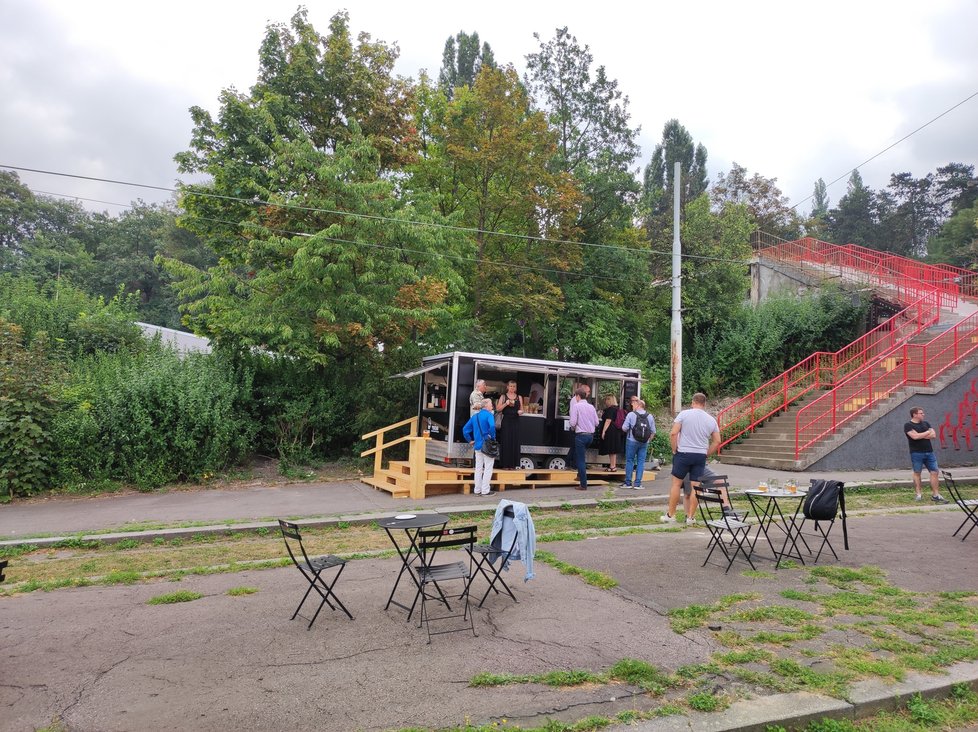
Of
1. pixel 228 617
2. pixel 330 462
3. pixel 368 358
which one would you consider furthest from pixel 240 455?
pixel 228 617

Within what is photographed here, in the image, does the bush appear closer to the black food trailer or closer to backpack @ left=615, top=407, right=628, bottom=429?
the black food trailer

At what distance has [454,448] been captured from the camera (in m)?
12.0

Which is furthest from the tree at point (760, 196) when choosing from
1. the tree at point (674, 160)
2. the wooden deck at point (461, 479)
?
the wooden deck at point (461, 479)

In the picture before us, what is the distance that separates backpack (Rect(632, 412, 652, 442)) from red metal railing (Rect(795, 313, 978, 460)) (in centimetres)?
561

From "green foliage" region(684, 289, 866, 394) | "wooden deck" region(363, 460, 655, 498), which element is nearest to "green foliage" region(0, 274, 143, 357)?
"wooden deck" region(363, 460, 655, 498)

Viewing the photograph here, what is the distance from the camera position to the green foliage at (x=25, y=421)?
11.2 meters

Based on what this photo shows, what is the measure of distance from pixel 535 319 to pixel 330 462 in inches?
365

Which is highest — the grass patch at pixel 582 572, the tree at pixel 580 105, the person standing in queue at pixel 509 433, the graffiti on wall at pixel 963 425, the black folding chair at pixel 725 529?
the tree at pixel 580 105

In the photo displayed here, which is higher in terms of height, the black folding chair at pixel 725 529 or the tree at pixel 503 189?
the tree at pixel 503 189

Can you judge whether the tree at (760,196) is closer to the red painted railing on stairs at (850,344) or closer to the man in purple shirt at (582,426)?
the red painted railing on stairs at (850,344)

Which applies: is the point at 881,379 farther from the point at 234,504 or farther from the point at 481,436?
the point at 234,504

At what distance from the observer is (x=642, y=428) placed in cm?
1183

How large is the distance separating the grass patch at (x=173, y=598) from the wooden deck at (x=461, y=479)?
5878 mm

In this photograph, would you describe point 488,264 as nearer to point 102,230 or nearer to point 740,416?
point 740,416
